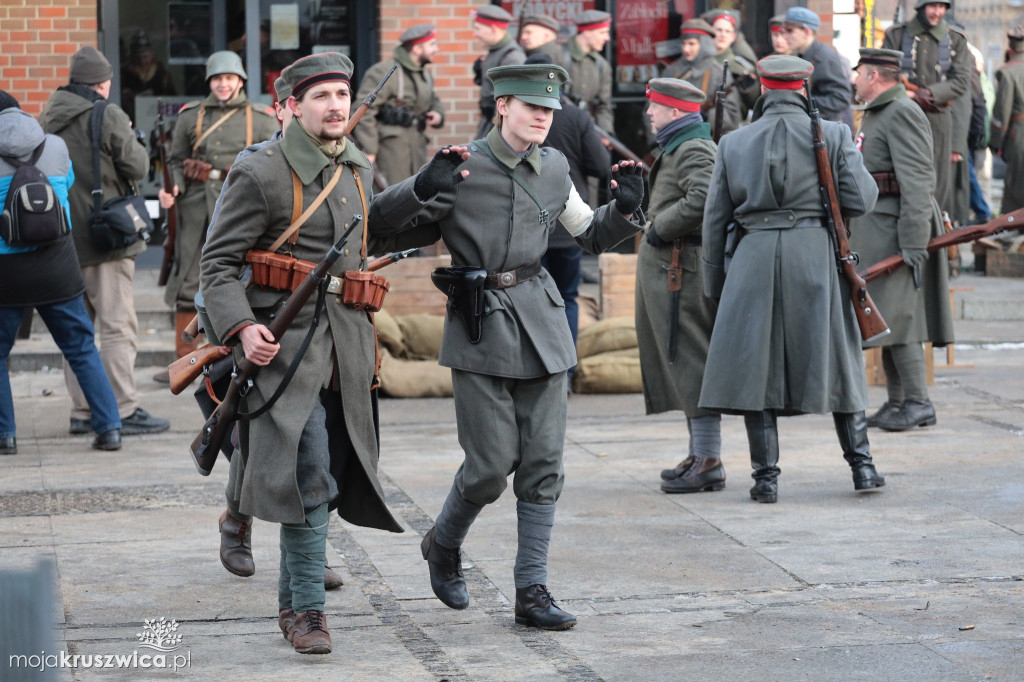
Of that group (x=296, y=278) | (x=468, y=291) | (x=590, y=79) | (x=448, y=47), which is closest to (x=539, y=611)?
(x=468, y=291)

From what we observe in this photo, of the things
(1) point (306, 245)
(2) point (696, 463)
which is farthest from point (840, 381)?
(1) point (306, 245)

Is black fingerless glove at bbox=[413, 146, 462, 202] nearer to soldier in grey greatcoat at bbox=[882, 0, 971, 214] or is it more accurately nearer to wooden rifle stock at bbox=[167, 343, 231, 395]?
wooden rifle stock at bbox=[167, 343, 231, 395]

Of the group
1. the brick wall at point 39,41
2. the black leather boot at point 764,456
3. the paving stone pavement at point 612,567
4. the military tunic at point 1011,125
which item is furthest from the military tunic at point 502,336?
the military tunic at point 1011,125

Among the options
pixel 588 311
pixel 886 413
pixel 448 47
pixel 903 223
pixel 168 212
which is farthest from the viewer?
pixel 448 47

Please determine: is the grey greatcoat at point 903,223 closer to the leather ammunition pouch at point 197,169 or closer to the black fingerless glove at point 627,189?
the black fingerless glove at point 627,189

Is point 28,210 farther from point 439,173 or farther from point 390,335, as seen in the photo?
point 439,173

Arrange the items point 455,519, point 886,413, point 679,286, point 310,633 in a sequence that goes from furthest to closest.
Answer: point 886,413 < point 679,286 < point 455,519 < point 310,633

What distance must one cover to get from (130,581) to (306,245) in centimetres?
163

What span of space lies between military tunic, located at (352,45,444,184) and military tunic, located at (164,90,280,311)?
1369 mm

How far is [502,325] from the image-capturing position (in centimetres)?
517

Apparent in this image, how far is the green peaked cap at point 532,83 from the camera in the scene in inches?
204

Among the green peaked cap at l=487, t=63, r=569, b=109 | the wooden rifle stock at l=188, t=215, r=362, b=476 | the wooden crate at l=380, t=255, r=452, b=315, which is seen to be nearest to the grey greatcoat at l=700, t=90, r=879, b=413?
the green peaked cap at l=487, t=63, r=569, b=109

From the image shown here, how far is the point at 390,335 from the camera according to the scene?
10305mm

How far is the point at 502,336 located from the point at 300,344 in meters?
0.68
